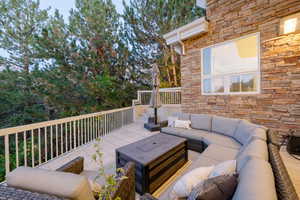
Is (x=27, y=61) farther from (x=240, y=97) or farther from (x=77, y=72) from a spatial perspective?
(x=240, y=97)

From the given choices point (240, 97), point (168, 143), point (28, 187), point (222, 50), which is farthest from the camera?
point (222, 50)

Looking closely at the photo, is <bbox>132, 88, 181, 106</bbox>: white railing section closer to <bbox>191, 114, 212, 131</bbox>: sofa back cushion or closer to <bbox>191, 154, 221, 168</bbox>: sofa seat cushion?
<bbox>191, 114, 212, 131</bbox>: sofa back cushion

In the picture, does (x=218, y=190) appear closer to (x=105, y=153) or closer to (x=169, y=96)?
(x=105, y=153)

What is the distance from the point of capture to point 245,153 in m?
1.54

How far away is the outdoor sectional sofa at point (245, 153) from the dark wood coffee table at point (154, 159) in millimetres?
273

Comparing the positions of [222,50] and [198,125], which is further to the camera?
[222,50]

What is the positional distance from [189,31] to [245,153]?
4.49 meters

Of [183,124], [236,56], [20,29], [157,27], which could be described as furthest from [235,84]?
[20,29]

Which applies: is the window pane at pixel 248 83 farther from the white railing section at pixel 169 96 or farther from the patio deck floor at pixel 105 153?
the white railing section at pixel 169 96

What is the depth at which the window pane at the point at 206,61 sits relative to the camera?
184 inches

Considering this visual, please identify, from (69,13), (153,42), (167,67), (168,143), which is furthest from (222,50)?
(69,13)

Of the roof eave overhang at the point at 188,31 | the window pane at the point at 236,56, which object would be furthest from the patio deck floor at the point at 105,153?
the roof eave overhang at the point at 188,31

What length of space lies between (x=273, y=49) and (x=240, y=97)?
1.42 metres

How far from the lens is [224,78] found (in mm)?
4406
